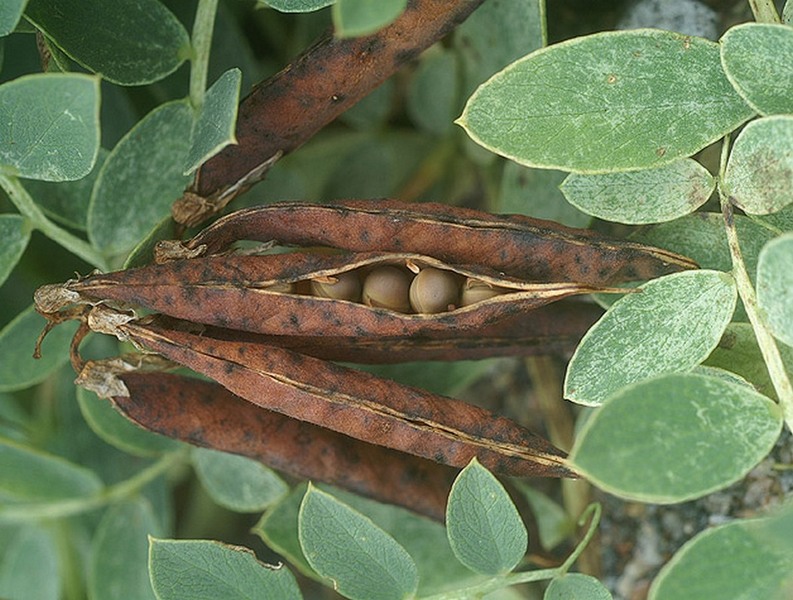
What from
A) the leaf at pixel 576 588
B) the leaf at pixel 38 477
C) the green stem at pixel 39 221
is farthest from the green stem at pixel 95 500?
the leaf at pixel 576 588

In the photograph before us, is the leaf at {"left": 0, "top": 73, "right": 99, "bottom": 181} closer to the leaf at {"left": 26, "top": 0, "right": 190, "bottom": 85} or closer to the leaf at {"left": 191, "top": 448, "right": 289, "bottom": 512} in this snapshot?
the leaf at {"left": 26, "top": 0, "right": 190, "bottom": 85}

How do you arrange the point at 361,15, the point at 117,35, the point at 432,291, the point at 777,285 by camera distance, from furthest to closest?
Result: the point at 117,35, the point at 432,291, the point at 777,285, the point at 361,15

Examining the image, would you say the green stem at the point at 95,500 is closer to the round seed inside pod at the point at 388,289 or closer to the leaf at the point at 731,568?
the round seed inside pod at the point at 388,289

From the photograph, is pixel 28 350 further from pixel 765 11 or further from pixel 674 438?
pixel 765 11

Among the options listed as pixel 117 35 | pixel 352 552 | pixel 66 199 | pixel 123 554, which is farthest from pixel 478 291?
pixel 123 554

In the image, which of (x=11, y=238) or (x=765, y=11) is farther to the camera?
(x=11, y=238)

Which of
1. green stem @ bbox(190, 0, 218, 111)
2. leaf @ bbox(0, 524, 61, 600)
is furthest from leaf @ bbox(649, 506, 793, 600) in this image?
leaf @ bbox(0, 524, 61, 600)

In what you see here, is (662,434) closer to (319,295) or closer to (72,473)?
(319,295)
